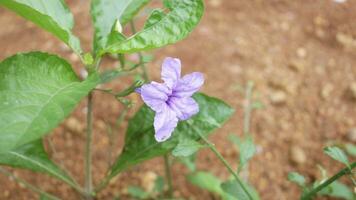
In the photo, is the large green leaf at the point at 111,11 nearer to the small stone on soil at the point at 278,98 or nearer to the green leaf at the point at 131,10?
the green leaf at the point at 131,10

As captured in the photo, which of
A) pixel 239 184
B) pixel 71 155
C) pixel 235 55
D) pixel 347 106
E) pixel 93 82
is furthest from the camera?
pixel 235 55

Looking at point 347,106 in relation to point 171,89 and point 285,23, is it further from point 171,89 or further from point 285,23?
point 171,89

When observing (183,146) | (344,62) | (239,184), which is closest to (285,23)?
(344,62)

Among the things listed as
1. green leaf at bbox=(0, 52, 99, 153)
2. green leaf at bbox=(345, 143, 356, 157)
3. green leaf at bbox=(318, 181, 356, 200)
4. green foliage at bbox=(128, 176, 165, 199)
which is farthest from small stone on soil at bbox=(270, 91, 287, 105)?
green leaf at bbox=(0, 52, 99, 153)

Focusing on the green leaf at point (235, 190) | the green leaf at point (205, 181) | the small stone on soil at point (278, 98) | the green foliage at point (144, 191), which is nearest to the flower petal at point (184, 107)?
the green leaf at point (235, 190)

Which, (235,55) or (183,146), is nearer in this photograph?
(183,146)

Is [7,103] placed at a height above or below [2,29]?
above
